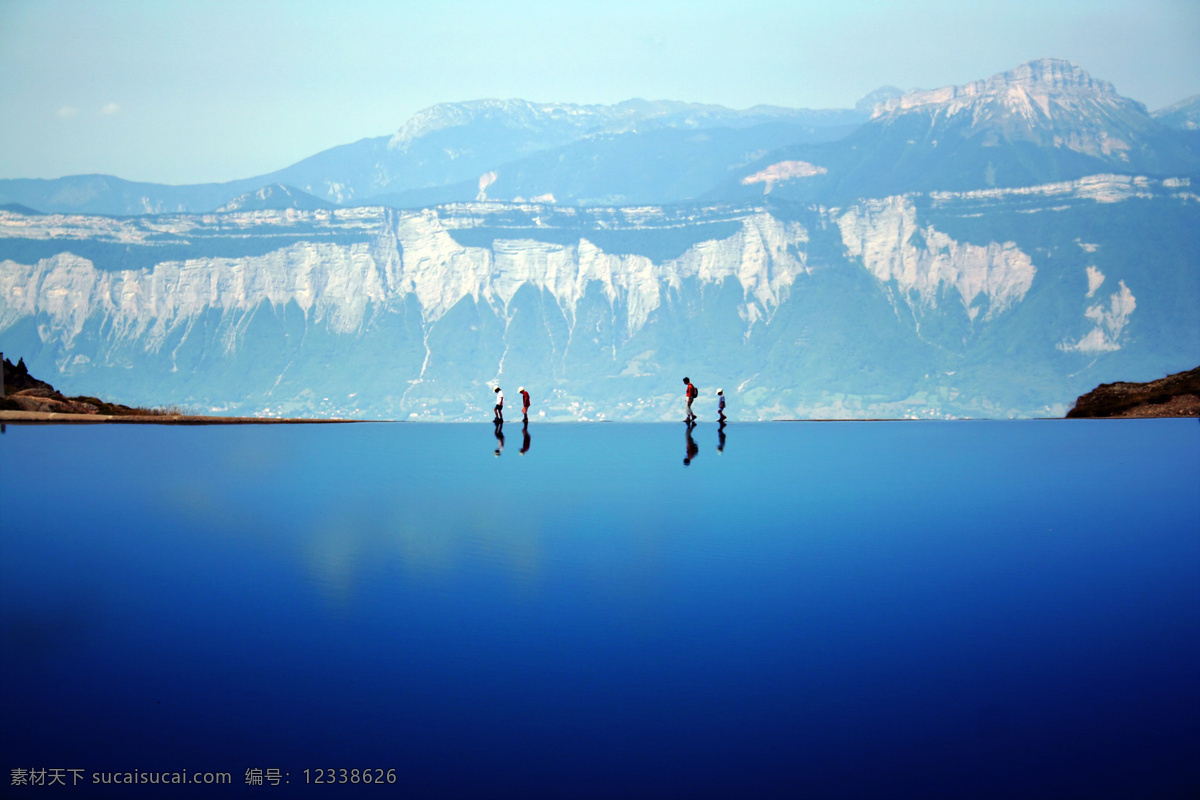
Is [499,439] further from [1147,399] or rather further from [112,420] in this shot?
[1147,399]

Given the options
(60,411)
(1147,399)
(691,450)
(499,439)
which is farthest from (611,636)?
(1147,399)

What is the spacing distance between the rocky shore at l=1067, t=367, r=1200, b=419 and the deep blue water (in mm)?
36346

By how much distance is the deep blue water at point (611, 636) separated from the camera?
13.1 m

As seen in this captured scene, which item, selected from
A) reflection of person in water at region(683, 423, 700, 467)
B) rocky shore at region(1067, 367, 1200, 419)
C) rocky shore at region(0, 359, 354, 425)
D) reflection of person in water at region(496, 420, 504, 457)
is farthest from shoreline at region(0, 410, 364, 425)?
rocky shore at region(1067, 367, 1200, 419)

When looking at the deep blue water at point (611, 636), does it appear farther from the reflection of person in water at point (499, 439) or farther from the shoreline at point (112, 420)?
the shoreline at point (112, 420)

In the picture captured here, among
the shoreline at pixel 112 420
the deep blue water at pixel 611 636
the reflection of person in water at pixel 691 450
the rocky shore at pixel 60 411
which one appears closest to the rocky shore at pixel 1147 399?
the reflection of person in water at pixel 691 450

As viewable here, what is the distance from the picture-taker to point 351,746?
13461mm

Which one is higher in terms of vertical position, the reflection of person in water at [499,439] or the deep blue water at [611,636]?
the deep blue water at [611,636]

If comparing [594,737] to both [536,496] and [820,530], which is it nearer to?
[820,530]

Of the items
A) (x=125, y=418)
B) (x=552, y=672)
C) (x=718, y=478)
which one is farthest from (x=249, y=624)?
(x=125, y=418)

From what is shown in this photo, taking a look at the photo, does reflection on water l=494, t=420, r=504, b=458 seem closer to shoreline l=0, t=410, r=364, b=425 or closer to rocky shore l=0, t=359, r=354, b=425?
shoreline l=0, t=410, r=364, b=425

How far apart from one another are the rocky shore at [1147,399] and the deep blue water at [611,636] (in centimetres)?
3635

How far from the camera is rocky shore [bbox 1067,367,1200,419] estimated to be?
66.6 metres

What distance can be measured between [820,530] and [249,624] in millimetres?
12605
